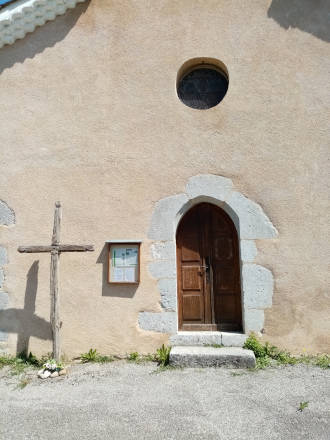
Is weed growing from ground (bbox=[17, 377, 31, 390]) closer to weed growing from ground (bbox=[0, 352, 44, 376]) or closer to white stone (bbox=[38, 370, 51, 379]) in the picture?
white stone (bbox=[38, 370, 51, 379])

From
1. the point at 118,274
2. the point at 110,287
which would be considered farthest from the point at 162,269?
the point at 110,287

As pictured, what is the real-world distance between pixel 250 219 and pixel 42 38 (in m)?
3.86

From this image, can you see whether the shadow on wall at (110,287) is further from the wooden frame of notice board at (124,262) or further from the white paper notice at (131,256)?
the white paper notice at (131,256)

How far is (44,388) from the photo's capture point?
11.2 ft

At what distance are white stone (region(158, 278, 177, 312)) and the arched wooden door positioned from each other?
26cm

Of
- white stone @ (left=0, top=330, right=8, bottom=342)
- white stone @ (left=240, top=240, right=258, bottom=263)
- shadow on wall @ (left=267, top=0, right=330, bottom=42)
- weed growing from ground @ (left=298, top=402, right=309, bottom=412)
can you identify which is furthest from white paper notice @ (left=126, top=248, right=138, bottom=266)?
shadow on wall @ (left=267, top=0, right=330, bottom=42)

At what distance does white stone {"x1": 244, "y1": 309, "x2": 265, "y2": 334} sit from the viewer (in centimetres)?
404

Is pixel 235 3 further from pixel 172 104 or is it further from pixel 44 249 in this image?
pixel 44 249

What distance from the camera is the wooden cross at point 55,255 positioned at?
390cm

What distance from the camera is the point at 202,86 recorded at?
15.6 ft

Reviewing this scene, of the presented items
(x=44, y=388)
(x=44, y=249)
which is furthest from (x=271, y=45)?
(x=44, y=388)

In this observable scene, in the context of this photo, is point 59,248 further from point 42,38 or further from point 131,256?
point 42,38

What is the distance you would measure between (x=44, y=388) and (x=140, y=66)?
4.07 metres

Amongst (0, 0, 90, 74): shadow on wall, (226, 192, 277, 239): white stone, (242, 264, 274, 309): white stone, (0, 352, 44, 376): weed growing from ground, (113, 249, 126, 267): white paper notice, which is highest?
(0, 0, 90, 74): shadow on wall
